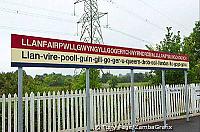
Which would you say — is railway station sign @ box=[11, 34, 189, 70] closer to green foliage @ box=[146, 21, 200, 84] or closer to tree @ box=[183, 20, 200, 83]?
green foliage @ box=[146, 21, 200, 84]

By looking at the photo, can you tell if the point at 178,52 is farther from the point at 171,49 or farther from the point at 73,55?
the point at 73,55

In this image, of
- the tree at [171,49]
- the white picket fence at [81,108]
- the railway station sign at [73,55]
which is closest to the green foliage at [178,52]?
the tree at [171,49]

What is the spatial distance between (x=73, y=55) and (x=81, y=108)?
9.85 feet

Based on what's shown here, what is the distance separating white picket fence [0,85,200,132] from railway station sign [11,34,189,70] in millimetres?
1686

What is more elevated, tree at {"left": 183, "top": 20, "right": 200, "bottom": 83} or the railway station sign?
tree at {"left": 183, "top": 20, "right": 200, "bottom": 83}

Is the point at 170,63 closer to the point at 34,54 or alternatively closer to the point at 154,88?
the point at 154,88

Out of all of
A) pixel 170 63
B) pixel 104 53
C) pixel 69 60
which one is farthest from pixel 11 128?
pixel 170 63

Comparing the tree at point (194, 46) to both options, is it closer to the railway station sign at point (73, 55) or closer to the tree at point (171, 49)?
the tree at point (171, 49)

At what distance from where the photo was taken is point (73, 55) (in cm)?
753

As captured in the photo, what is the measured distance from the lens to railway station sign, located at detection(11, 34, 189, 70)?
20.7 ft

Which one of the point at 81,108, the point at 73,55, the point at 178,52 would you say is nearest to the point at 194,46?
the point at 178,52

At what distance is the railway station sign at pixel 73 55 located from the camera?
6324 mm

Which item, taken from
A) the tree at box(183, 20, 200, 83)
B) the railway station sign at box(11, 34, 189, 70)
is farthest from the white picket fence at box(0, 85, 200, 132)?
the tree at box(183, 20, 200, 83)

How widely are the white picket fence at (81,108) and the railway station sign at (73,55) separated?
1.69 m
